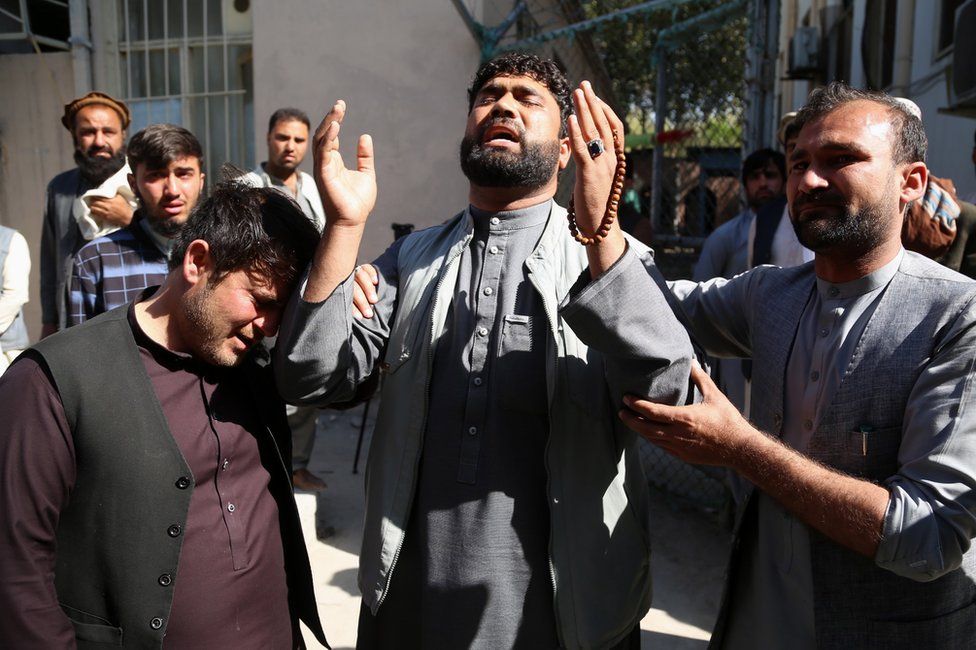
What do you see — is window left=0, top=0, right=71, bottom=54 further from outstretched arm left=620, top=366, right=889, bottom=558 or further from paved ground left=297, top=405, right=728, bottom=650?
outstretched arm left=620, top=366, right=889, bottom=558

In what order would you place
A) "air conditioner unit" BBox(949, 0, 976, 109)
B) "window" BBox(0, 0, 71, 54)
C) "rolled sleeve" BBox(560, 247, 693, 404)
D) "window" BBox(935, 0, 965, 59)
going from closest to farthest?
1. "rolled sleeve" BBox(560, 247, 693, 404)
2. "air conditioner unit" BBox(949, 0, 976, 109)
3. "window" BBox(935, 0, 965, 59)
4. "window" BBox(0, 0, 71, 54)

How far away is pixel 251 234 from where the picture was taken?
71.8 inches

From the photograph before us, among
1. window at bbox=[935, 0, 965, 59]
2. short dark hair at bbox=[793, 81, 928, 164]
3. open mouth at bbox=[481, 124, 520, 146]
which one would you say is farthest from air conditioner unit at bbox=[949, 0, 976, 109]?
open mouth at bbox=[481, 124, 520, 146]

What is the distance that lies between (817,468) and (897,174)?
63 cm

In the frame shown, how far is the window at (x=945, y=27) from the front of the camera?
5.11 meters

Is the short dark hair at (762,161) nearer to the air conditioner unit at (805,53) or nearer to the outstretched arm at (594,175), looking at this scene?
the outstretched arm at (594,175)

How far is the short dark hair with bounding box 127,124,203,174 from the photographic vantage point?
2998mm

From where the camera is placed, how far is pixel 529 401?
77.0 inches

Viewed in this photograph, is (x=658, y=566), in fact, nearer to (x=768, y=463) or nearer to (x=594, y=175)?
(x=768, y=463)

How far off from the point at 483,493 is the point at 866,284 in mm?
945

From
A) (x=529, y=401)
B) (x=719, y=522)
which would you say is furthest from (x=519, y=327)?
(x=719, y=522)

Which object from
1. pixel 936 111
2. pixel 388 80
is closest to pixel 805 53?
pixel 936 111

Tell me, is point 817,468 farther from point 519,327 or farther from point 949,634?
point 519,327

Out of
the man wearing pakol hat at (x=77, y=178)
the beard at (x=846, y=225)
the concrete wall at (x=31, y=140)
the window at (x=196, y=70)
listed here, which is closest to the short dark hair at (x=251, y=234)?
the beard at (x=846, y=225)
